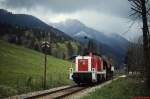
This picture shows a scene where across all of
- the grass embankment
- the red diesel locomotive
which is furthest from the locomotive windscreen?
the grass embankment

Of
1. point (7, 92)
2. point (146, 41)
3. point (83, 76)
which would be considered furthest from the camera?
point (83, 76)

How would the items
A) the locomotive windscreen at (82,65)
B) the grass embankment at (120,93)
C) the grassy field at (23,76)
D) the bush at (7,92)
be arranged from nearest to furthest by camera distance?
1. the grass embankment at (120,93)
2. the bush at (7,92)
3. the grassy field at (23,76)
4. the locomotive windscreen at (82,65)

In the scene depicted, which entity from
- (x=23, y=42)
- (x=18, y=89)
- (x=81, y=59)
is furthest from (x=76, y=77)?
(x=23, y=42)

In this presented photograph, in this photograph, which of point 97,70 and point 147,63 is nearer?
point 147,63

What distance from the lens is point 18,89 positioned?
32625mm

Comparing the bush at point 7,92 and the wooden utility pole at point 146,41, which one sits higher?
the wooden utility pole at point 146,41

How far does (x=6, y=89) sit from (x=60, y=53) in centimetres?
16747

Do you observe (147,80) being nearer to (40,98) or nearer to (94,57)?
(40,98)

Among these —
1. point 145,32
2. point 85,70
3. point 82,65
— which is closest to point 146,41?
point 145,32

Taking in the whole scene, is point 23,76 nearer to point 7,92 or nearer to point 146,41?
point 7,92

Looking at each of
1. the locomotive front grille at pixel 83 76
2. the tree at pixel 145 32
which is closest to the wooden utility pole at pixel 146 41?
the tree at pixel 145 32

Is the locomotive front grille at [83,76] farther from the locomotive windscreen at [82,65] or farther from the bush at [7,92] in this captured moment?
the bush at [7,92]

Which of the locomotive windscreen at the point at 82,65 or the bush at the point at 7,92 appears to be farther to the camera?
the locomotive windscreen at the point at 82,65

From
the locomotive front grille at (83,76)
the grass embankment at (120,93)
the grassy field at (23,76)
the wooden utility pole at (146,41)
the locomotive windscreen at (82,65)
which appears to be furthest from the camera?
the locomotive windscreen at (82,65)
